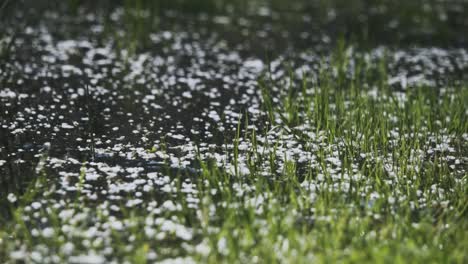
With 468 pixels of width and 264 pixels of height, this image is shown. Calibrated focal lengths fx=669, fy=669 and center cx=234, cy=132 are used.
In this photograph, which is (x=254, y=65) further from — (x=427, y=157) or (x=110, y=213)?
(x=110, y=213)

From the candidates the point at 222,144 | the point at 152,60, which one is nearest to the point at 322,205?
the point at 222,144

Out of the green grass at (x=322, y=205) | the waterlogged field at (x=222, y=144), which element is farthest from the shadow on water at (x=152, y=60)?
the green grass at (x=322, y=205)

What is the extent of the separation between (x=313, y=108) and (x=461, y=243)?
1.03 m

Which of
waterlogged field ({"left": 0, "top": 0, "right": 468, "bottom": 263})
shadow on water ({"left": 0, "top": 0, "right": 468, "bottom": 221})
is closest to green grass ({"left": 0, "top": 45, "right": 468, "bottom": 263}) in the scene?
waterlogged field ({"left": 0, "top": 0, "right": 468, "bottom": 263})

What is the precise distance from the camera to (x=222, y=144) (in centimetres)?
211

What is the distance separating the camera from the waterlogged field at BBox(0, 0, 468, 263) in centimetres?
153

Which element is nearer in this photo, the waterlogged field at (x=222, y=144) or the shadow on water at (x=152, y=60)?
the waterlogged field at (x=222, y=144)

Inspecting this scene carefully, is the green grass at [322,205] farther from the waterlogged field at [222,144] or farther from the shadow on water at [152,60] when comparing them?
the shadow on water at [152,60]

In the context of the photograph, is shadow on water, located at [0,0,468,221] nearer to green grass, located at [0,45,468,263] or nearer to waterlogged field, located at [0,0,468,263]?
waterlogged field, located at [0,0,468,263]

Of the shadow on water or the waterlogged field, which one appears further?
the shadow on water

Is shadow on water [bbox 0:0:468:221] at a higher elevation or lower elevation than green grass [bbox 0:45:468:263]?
higher

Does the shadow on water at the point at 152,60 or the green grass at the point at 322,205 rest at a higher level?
the shadow on water at the point at 152,60

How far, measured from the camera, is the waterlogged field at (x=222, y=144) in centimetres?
153

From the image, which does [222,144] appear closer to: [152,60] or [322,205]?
[322,205]
